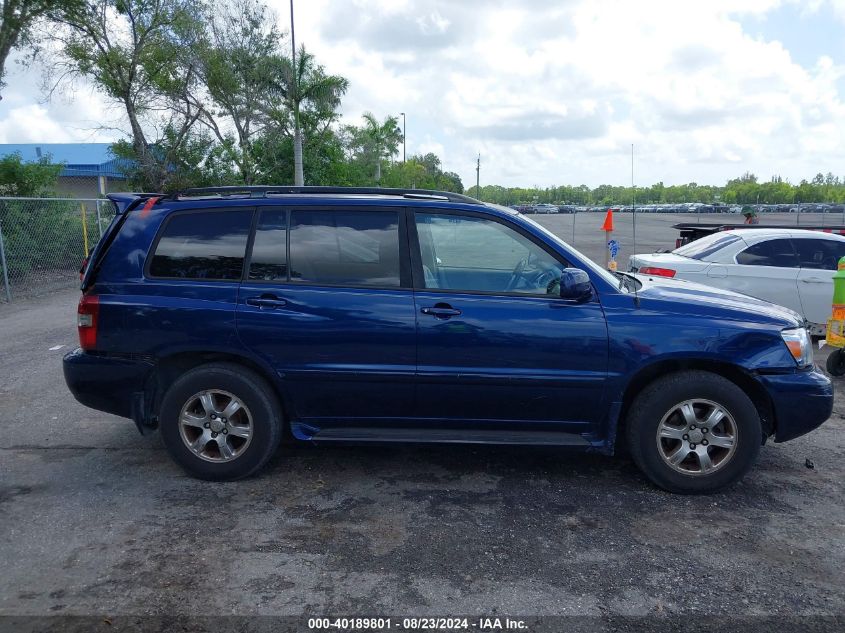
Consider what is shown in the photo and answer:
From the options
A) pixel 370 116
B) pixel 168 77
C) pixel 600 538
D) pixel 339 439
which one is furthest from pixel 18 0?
pixel 370 116

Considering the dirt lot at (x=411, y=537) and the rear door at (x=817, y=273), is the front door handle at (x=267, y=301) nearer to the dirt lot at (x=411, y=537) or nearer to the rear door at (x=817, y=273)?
the dirt lot at (x=411, y=537)

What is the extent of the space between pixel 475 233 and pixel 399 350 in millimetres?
939

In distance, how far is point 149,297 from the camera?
436 centimetres

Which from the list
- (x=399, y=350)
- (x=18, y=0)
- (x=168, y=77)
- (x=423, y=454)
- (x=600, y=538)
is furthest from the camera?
(x=168, y=77)

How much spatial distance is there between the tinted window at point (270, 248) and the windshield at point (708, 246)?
6.61 meters

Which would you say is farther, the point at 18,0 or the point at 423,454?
the point at 18,0

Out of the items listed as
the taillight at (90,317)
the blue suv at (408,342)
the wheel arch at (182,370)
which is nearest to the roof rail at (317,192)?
the blue suv at (408,342)

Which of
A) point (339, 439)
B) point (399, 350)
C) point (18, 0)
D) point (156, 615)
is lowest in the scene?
point (156, 615)

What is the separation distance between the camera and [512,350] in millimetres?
Answer: 4164

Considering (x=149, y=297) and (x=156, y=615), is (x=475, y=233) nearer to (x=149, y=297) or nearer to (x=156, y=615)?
(x=149, y=297)

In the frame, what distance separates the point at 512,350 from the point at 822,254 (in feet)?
22.2

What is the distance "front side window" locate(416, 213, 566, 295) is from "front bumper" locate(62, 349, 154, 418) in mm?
1988

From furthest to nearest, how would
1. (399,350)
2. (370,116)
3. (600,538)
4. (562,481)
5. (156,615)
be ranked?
(370,116)
(562,481)
(399,350)
(600,538)
(156,615)

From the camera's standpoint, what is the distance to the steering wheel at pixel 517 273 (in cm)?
435
